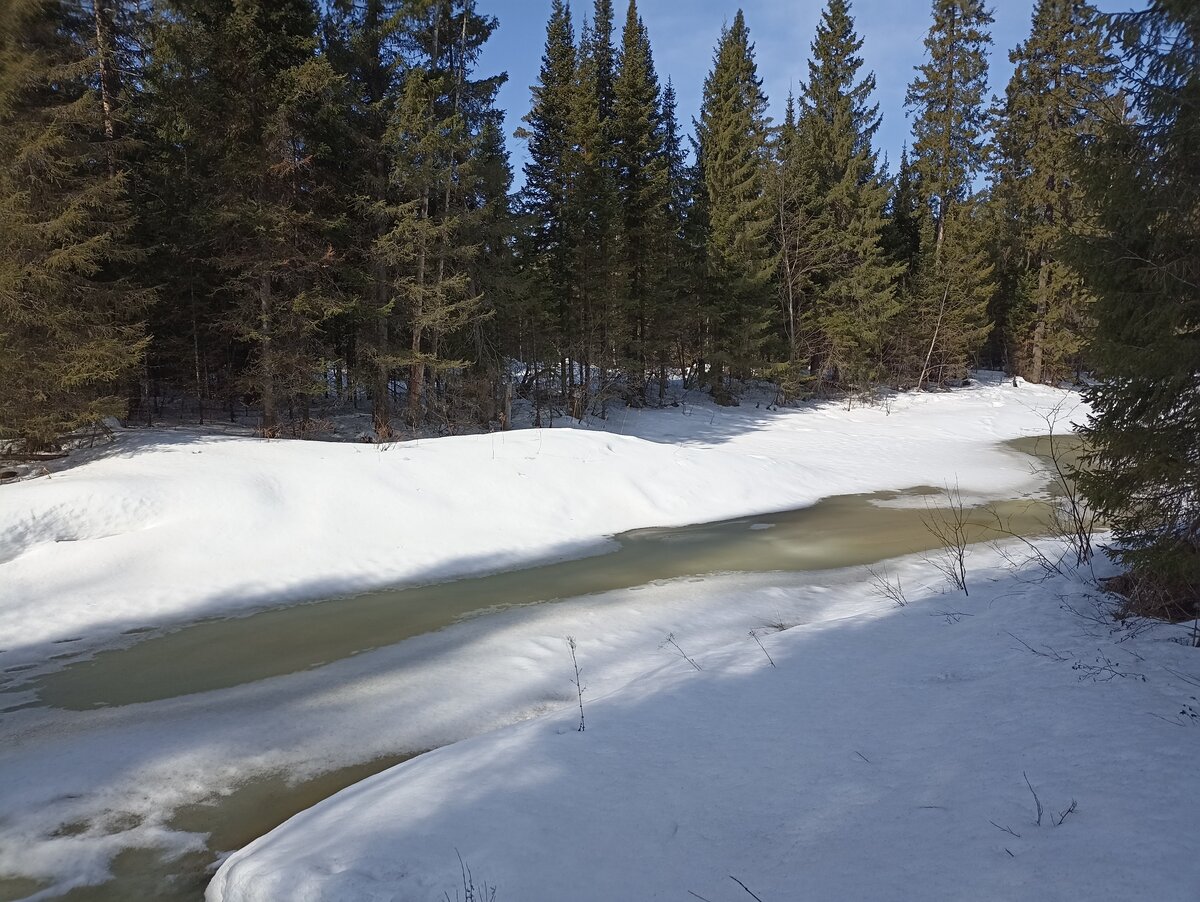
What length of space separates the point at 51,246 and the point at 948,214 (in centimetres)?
3922

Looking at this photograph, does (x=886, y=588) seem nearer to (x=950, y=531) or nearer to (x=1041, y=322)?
(x=950, y=531)

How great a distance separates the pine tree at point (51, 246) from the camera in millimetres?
10430

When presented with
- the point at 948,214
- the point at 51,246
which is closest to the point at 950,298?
the point at 948,214

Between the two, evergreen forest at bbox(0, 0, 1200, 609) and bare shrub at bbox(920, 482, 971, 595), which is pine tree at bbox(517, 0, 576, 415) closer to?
evergreen forest at bbox(0, 0, 1200, 609)

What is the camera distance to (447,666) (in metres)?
6.47

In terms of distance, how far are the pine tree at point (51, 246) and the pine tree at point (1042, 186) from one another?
37809 mm

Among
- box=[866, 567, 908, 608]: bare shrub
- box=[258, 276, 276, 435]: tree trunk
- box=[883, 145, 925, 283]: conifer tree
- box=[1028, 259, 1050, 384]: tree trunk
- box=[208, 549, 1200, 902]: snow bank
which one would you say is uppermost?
box=[883, 145, 925, 283]: conifer tree

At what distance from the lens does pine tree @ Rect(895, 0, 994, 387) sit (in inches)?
1315

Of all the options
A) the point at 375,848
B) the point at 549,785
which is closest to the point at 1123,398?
the point at 549,785

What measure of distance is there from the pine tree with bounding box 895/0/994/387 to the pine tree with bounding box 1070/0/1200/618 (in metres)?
30.8

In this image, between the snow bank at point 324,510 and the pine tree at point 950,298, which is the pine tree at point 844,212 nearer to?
the pine tree at point 950,298

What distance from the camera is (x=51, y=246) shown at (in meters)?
11.2

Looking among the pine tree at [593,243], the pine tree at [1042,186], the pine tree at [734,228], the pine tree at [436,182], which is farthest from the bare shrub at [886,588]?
the pine tree at [1042,186]

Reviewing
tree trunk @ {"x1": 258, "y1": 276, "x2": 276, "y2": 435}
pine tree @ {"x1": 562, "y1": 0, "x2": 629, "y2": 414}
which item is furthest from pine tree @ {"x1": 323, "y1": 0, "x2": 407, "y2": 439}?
pine tree @ {"x1": 562, "y1": 0, "x2": 629, "y2": 414}
